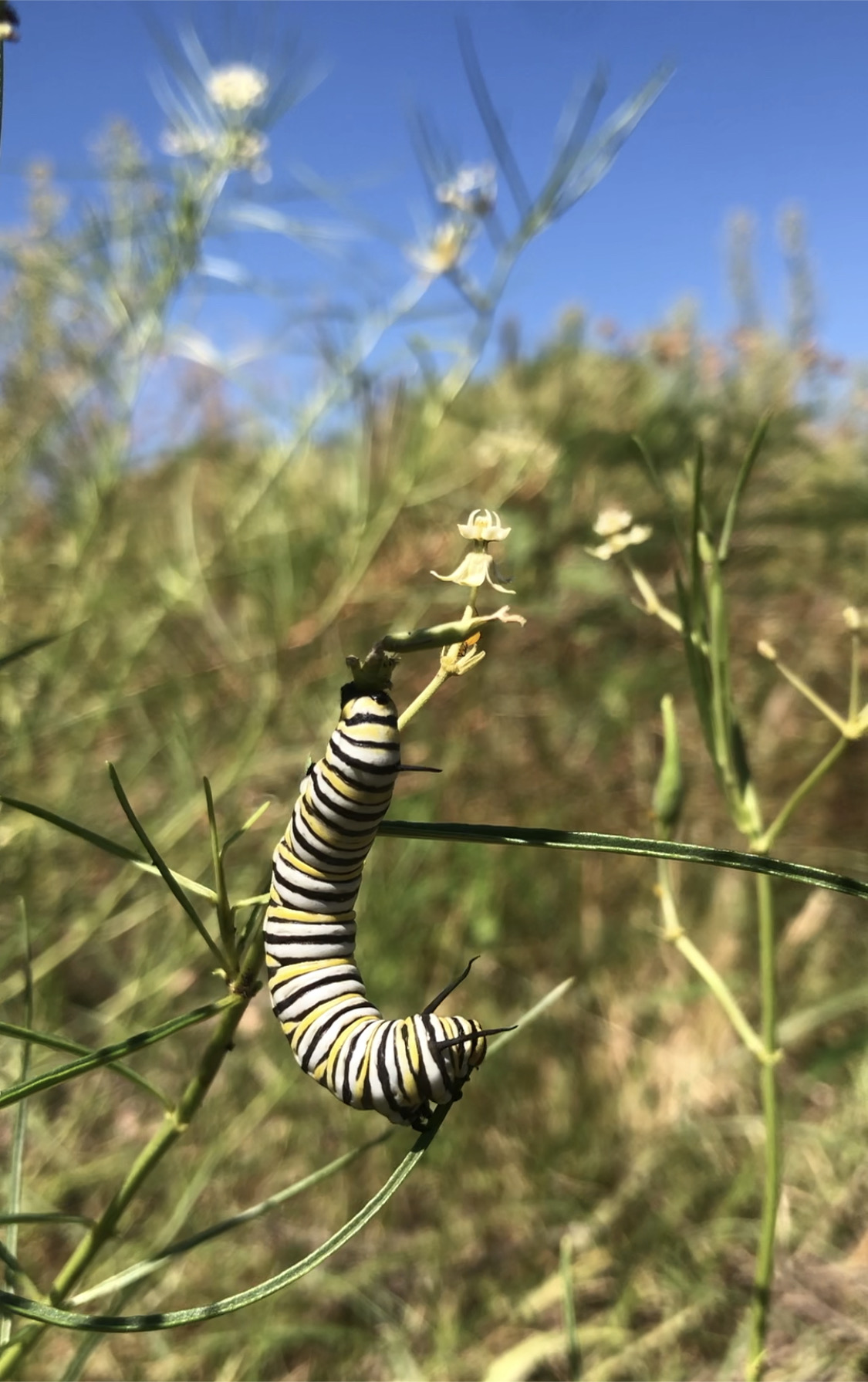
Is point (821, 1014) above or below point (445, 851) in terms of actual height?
below

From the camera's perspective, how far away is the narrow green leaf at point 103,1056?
1.37ft

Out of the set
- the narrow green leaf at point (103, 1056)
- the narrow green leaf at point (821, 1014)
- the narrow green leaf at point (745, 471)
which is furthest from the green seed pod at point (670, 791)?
the narrow green leaf at point (821, 1014)

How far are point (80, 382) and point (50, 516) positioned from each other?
623 mm

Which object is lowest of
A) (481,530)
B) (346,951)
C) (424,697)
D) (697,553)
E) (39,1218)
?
(39,1218)

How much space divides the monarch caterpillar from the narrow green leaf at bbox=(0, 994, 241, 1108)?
48 mm

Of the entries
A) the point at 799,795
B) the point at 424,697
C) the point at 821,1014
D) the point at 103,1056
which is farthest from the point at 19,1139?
the point at 821,1014

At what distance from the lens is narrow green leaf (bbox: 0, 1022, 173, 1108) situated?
431 millimetres

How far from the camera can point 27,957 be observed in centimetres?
63

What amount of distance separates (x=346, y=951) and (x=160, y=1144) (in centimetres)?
14

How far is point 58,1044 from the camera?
0.47 metres

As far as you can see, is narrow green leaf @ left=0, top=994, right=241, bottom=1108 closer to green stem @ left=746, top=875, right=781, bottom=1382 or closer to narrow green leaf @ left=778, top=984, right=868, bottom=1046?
green stem @ left=746, top=875, right=781, bottom=1382

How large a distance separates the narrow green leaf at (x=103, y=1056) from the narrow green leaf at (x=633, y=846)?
0.14 meters

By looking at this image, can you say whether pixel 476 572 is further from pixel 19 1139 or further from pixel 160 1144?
pixel 19 1139

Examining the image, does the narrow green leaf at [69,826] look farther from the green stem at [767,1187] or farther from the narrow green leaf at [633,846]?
the green stem at [767,1187]
